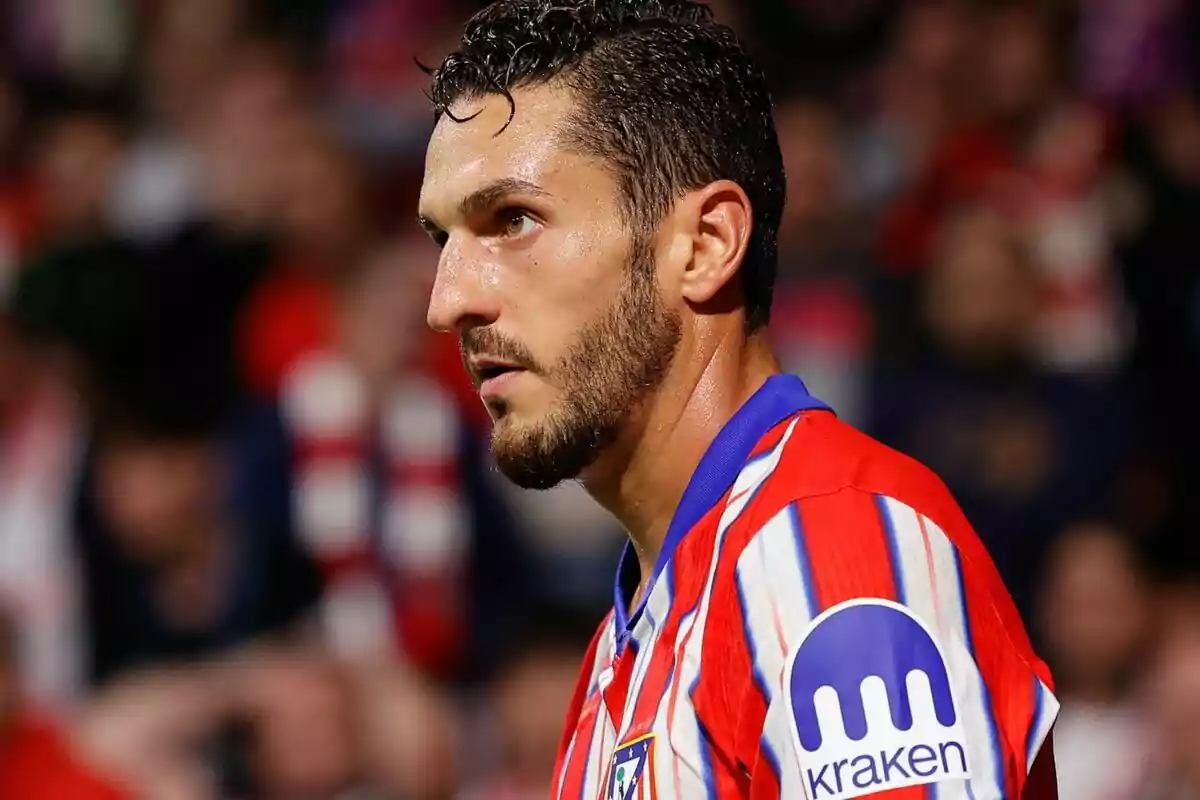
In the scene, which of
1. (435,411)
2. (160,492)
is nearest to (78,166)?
(160,492)

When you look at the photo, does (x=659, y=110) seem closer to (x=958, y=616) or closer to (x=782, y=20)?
(x=958, y=616)

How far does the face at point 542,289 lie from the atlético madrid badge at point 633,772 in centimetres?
41

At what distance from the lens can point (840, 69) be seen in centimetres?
778

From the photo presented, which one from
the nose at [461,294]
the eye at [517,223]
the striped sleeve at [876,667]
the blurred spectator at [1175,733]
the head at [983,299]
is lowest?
the striped sleeve at [876,667]

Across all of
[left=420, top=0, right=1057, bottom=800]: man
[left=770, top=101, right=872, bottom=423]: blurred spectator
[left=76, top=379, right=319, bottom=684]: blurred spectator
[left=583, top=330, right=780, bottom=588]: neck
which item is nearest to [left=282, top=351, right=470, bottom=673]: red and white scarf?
[left=76, top=379, right=319, bottom=684]: blurred spectator

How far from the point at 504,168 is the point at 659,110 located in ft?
0.65

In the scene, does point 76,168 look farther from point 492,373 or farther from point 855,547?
point 855,547

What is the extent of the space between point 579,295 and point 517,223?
12cm

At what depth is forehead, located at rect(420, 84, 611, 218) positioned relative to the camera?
88.7 inches

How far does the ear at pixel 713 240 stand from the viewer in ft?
7.51

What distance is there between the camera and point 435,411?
585 cm

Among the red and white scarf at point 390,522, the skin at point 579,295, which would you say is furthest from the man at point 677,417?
the red and white scarf at point 390,522

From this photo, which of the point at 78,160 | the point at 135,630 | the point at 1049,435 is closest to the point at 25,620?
the point at 135,630

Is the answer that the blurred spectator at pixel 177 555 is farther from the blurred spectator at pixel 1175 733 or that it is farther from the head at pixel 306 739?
the blurred spectator at pixel 1175 733
